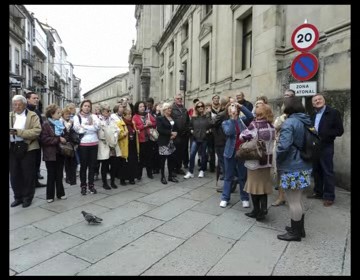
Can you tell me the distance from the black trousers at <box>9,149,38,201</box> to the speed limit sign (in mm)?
5437

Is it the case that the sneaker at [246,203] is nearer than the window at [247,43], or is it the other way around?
the sneaker at [246,203]

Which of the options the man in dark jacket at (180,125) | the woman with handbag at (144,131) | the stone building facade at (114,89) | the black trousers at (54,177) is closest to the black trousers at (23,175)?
the black trousers at (54,177)

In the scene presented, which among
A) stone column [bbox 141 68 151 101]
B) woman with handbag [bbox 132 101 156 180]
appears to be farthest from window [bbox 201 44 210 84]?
stone column [bbox 141 68 151 101]

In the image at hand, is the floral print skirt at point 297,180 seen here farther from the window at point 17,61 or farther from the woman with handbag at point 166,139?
the window at point 17,61

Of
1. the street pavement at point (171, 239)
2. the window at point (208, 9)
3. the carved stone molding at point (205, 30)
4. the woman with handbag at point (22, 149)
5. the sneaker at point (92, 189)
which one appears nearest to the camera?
the street pavement at point (171, 239)

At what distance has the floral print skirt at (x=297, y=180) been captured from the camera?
146 inches

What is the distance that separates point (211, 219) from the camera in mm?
4547

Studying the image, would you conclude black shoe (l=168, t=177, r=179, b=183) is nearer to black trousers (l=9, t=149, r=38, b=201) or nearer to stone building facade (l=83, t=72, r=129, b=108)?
black trousers (l=9, t=149, r=38, b=201)

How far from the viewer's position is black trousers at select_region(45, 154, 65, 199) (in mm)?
5457

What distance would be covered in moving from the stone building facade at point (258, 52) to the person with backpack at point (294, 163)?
282cm

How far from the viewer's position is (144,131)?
706 cm

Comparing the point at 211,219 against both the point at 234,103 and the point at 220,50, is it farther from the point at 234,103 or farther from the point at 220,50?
the point at 220,50
